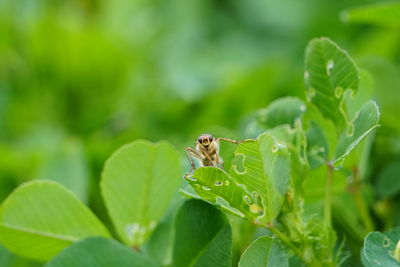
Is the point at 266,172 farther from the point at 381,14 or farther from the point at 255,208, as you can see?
the point at 381,14

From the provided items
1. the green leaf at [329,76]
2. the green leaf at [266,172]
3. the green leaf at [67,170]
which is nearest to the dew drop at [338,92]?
the green leaf at [329,76]

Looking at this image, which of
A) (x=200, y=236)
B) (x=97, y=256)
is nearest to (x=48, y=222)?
(x=97, y=256)

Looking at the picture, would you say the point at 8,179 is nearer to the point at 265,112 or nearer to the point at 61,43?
the point at 61,43

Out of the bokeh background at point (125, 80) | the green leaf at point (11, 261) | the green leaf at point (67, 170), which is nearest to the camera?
the green leaf at point (11, 261)

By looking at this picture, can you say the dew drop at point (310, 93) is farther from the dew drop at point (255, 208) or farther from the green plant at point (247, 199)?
the dew drop at point (255, 208)

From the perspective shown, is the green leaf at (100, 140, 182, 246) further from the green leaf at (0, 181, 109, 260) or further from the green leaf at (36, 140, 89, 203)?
the green leaf at (36, 140, 89, 203)
